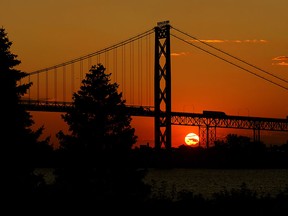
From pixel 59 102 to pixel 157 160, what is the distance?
12922 mm

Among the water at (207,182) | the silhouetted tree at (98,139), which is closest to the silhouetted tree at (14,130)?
the silhouetted tree at (98,139)

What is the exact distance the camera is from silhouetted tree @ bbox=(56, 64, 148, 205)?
2666cm

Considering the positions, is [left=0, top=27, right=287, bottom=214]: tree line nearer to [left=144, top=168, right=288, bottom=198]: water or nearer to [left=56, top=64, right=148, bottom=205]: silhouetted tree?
[left=56, top=64, right=148, bottom=205]: silhouetted tree

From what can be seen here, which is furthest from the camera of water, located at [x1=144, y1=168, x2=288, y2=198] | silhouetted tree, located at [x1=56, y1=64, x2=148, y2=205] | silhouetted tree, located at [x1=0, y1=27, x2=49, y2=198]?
water, located at [x1=144, y1=168, x2=288, y2=198]

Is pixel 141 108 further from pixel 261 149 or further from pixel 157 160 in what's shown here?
pixel 261 149

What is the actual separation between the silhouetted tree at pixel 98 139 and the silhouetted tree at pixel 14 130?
8.89ft

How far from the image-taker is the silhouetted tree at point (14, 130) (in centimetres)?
2295

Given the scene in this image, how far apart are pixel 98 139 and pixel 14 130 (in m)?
4.94

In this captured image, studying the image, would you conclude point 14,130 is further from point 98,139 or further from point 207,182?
point 207,182

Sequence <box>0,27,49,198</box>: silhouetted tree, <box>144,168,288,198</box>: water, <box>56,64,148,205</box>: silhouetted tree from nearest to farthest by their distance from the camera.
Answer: <box>0,27,49,198</box>: silhouetted tree, <box>56,64,148,205</box>: silhouetted tree, <box>144,168,288,198</box>: water

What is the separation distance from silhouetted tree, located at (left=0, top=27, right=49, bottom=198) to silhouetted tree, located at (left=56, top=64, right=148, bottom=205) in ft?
8.89

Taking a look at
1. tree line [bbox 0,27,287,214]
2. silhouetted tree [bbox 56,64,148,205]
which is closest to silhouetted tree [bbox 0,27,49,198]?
tree line [bbox 0,27,287,214]

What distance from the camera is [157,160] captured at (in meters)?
77.9

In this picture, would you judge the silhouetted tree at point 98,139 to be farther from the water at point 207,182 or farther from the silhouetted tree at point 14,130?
the water at point 207,182
